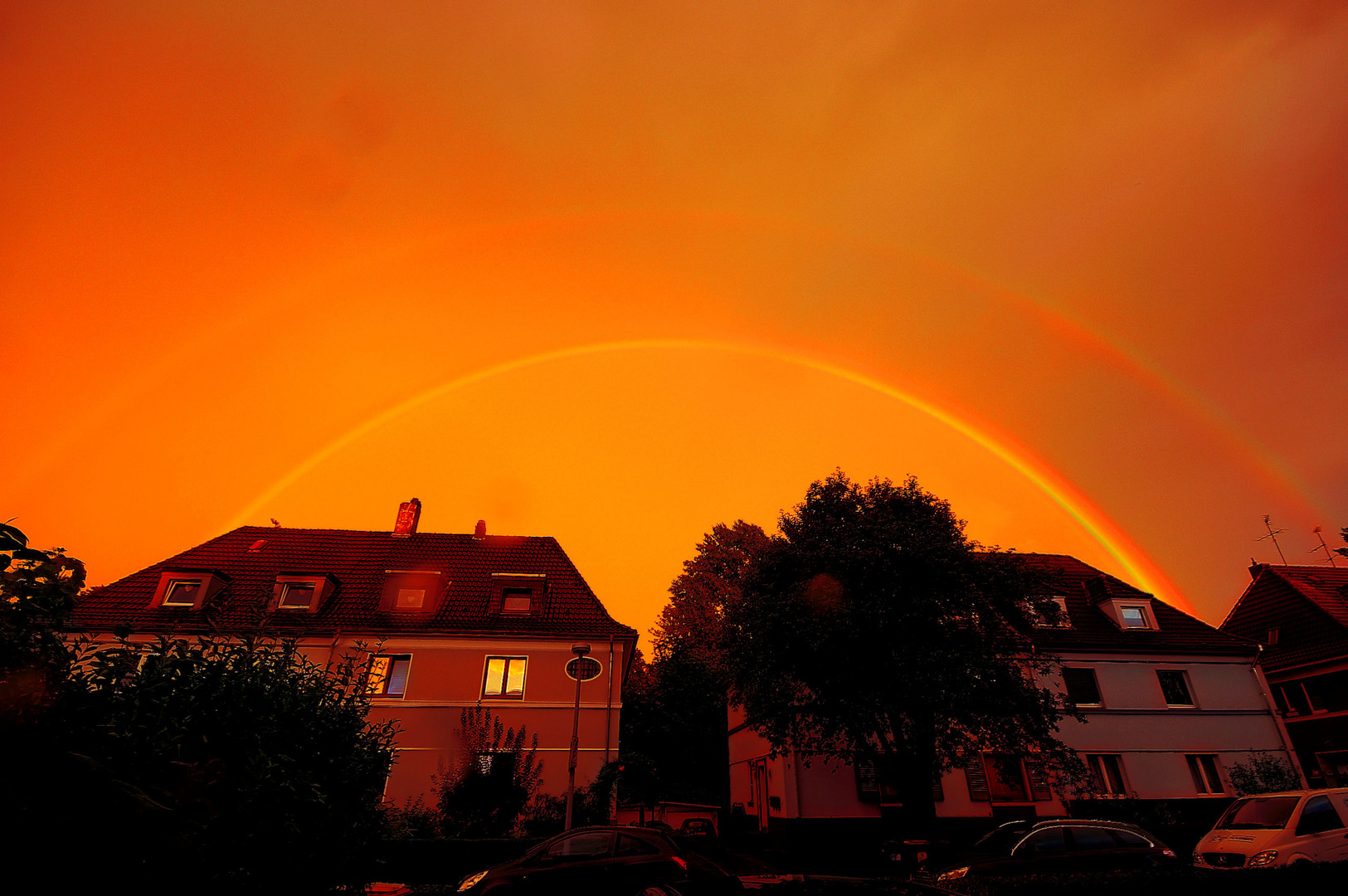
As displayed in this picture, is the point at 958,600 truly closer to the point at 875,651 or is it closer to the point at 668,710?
the point at 875,651

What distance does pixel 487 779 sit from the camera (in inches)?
870

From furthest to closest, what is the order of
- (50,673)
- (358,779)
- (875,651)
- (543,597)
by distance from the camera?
(543,597) → (875,651) → (358,779) → (50,673)

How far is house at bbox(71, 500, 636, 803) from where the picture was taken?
24.2 meters

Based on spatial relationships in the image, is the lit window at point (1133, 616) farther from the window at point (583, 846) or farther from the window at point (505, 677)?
the window at point (583, 846)

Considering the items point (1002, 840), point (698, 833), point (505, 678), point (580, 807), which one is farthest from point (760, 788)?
point (1002, 840)

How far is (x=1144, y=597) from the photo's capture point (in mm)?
30703

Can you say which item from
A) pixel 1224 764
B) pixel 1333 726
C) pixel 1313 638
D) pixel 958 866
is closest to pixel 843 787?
pixel 958 866

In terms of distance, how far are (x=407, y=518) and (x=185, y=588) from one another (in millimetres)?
9911

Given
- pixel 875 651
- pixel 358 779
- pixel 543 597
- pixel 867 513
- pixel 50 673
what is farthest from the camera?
pixel 543 597

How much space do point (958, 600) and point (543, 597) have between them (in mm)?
17169

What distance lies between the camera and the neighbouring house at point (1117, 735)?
23.7 m

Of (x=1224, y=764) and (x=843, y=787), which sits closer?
(x=843, y=787)

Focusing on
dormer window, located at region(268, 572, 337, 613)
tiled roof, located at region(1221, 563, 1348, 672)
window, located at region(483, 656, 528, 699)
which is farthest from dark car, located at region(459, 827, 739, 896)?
tiled roof, located at region(1221, 563, 1348, 672)

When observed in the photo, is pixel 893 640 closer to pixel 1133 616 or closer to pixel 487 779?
pixel 487 779
